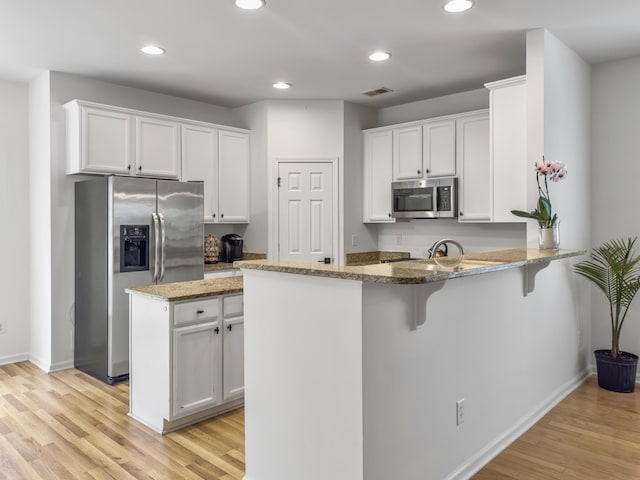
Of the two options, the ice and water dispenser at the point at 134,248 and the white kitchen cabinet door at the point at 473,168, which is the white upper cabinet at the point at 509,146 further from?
the ice and water dispenser at the point at 134,248

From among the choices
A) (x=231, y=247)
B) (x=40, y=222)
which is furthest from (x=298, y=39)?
(x=40, y=222)

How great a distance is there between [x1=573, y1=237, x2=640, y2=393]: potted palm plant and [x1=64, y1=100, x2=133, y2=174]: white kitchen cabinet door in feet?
13.0

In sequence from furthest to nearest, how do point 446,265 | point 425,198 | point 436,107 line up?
point 436,107, point 425,198, point 446,265

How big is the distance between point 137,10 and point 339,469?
283 centimetres

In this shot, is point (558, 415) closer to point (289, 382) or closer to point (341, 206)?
point (289, 382)

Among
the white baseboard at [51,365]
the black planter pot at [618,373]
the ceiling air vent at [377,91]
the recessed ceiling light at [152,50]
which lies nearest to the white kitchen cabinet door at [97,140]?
the recessed ceiling light at [152,50]

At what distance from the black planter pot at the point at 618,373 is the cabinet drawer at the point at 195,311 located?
2.93 metres

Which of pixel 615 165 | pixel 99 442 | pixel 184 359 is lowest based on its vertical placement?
pixel 99 442

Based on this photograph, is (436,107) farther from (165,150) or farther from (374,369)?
(374,369)

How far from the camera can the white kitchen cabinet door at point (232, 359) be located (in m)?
3.14

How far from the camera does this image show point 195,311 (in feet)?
9.75

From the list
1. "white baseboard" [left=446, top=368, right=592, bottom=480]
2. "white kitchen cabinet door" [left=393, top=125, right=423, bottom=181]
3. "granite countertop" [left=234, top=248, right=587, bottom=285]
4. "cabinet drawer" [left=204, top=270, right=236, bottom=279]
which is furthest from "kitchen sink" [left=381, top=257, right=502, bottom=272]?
"cabinet drawer" [left=204, top=270, right=236, bottom=279]

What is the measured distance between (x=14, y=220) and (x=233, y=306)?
2683mm

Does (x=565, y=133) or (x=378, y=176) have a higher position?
(x=565, y=133)
